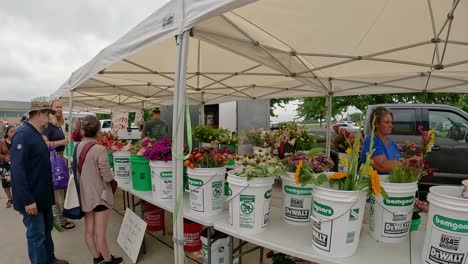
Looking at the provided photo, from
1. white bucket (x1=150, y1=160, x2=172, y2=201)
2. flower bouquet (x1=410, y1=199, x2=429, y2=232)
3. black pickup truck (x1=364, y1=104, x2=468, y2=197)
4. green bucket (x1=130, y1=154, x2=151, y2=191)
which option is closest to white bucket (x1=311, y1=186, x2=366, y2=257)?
flower bouquet (x1=410, y1=199, x2=429, y2=232)

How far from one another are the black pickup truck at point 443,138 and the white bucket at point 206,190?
3662mm

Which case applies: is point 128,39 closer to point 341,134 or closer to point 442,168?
point 341,134

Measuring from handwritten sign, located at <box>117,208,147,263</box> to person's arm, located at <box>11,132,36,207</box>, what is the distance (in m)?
0.90

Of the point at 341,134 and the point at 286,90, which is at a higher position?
the point at 286,90

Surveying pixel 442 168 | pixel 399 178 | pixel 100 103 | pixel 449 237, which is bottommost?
pixel 442 168

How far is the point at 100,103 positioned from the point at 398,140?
26.9ft

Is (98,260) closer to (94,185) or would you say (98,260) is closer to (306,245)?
(94,185)

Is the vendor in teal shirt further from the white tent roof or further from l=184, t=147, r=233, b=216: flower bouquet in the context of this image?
l=184, t=147, r=233, b=216: flower bouquet

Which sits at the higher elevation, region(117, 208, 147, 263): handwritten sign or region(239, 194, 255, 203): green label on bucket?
region(239, 194, 255, 203): green label on bucket

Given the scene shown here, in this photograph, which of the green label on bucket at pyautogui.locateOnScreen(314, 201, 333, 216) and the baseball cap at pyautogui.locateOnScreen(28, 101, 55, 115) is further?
the baseball cap at pyautogui.locateOnScreen(28, 101, 55, 115)

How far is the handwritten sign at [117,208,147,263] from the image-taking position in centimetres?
259

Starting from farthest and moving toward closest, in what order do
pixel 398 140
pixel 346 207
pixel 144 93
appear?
pixel 144 93 → pixel 398 140 → pixel 346 207

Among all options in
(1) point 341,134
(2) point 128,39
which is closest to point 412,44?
(1) point 341,134

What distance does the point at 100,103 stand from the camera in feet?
27.6
